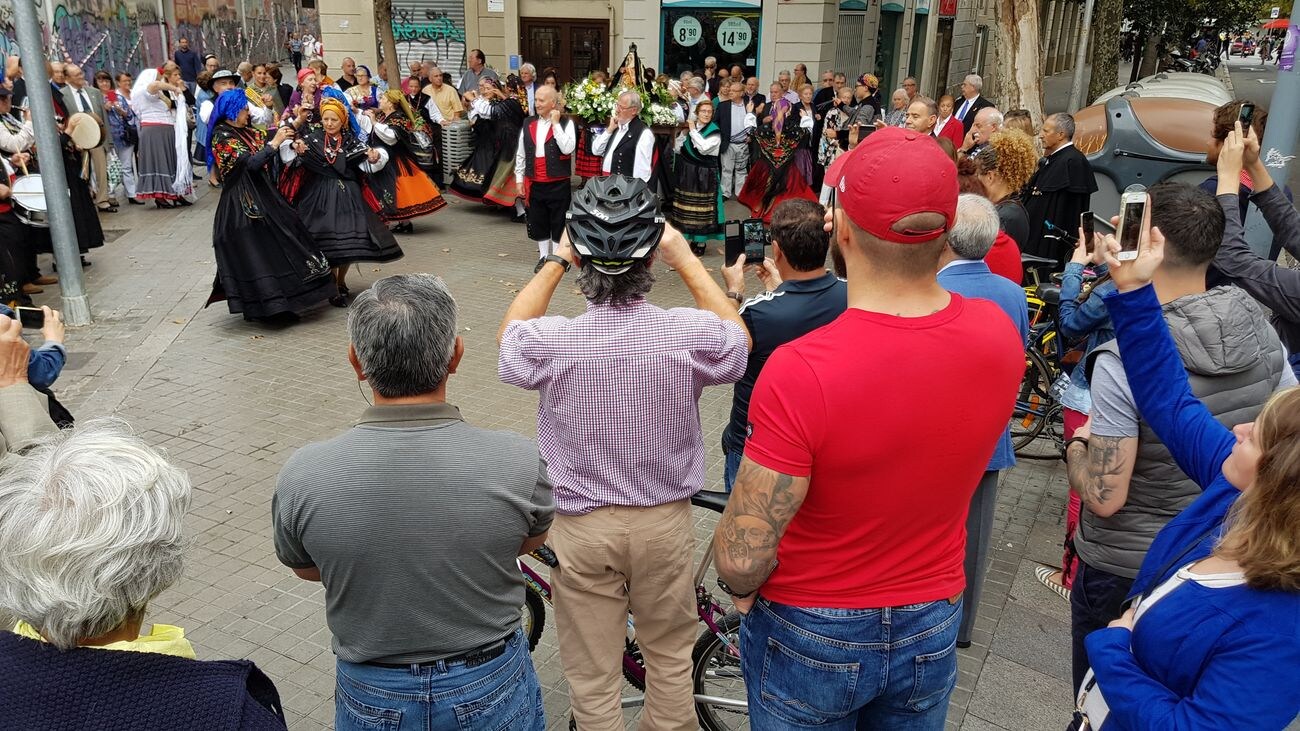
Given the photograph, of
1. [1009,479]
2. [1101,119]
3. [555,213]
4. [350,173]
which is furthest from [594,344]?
[1101,119]

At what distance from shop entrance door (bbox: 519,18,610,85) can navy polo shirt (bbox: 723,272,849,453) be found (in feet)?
62.7

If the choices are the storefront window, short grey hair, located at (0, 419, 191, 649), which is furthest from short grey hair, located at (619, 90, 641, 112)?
the storefront window

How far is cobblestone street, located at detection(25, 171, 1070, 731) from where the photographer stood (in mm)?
3928

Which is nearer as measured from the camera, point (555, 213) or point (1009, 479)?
point (1009, 479)

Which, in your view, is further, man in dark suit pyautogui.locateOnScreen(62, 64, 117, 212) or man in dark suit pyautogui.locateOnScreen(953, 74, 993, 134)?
man in dark suit pyautogui.locateOnScreen(953, 74, 993, 134)

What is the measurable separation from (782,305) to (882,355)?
135 cm

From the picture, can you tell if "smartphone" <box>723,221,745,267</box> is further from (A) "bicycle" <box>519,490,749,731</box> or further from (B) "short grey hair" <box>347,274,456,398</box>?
(B) "short grey hair" <box>347,274,456,398</box>

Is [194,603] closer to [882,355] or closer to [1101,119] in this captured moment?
[882,355]

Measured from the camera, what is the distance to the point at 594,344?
2.69m

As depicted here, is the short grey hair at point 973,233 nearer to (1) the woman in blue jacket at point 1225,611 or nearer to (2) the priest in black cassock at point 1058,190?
(1) the woman in blue jacket at point 1225,611

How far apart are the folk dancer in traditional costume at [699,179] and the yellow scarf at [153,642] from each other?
944 centimetres

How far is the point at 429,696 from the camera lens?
2291mm

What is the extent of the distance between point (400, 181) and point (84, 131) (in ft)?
10.3

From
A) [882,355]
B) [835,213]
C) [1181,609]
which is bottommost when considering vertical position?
[1181,609]
